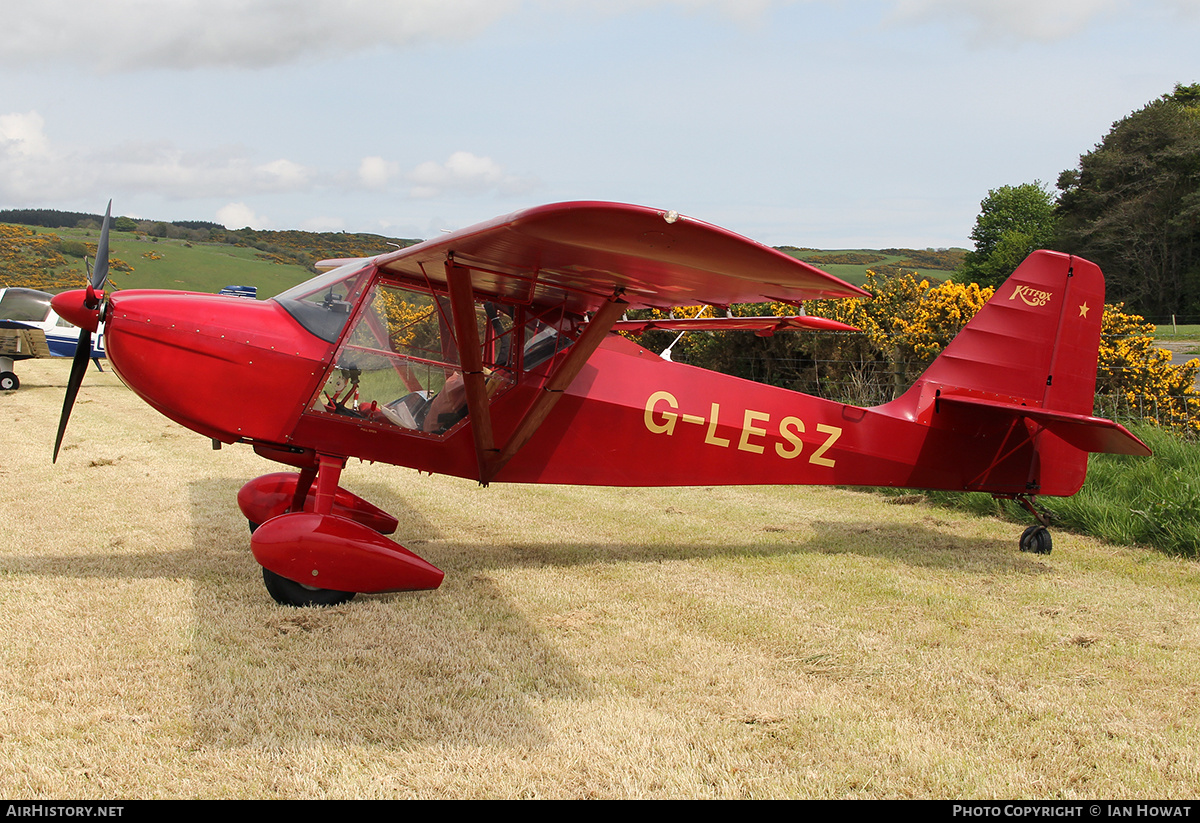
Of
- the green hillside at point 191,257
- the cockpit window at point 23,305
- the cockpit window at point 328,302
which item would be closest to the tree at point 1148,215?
the green hillside at point 191,257

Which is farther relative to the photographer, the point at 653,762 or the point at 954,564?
the point at 954,564

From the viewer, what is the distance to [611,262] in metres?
4.26

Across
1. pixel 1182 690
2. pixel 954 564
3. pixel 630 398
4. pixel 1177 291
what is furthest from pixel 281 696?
pixel 1177 291

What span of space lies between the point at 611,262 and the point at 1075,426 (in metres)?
3.95

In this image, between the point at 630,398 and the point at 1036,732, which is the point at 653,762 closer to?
the point at 1036,732

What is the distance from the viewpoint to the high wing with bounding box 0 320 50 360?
18.8m

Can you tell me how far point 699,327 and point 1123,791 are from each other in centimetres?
432

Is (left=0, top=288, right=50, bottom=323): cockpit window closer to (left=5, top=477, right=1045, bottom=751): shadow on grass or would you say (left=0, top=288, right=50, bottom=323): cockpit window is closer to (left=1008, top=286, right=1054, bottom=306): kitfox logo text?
(left=5, top=477, right=1045, bottom=751): shadow on grass

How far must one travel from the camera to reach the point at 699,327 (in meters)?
6.62

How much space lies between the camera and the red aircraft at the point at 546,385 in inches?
180

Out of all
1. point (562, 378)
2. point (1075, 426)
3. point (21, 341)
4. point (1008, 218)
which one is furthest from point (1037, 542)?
point (1008, 218)

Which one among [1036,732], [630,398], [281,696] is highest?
[630,398]

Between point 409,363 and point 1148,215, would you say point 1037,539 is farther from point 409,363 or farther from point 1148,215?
point 1148,215

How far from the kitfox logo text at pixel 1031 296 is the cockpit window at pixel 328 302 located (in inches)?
200
